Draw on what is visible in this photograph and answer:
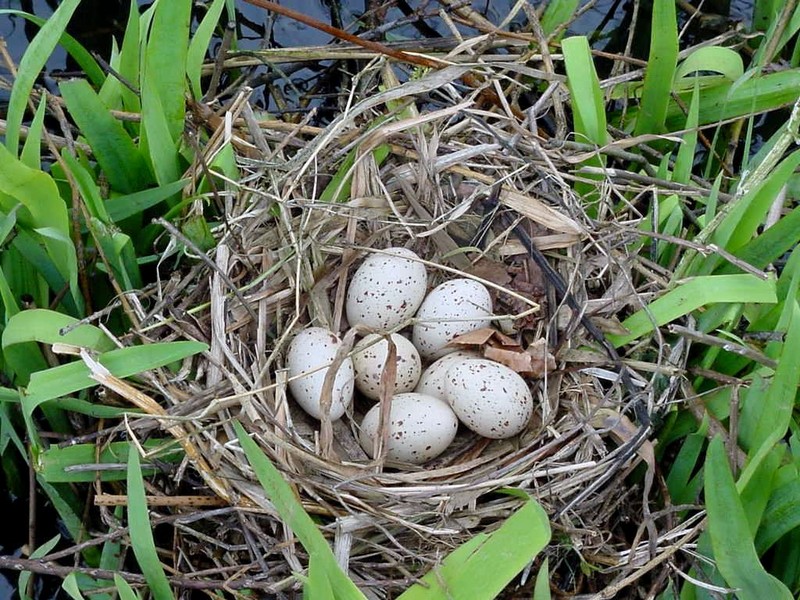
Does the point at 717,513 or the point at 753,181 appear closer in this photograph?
the point at 717,513

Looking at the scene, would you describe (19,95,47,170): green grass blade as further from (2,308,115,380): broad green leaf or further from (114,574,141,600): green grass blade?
(114,574,141,600): green grass blade

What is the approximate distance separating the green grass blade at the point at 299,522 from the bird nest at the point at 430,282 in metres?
0.15

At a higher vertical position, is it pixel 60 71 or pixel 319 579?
pixel 60 71

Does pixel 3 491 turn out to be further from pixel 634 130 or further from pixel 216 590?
pixel 634 130

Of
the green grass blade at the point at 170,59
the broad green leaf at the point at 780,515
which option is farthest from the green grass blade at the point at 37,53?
the broad green leaf at the point at 780,515

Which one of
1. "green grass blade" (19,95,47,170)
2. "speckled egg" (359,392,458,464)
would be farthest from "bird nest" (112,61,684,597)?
"green grass blade" (19,95,47,170)

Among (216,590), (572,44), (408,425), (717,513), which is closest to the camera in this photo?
(717,513)

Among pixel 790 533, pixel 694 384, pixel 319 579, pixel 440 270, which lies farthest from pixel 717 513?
pixel 440 270

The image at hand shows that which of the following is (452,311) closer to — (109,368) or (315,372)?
(315,372)

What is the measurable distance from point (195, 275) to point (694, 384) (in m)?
0.93

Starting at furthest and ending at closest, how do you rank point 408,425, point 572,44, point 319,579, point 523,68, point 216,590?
point 523,68 → point 572,44 → point 408,425 → point 216,590 → point 319,579

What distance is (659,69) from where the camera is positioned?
1.92m

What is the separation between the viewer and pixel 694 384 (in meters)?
1.71

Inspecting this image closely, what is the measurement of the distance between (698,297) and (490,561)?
67 centimetres
